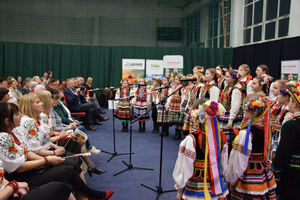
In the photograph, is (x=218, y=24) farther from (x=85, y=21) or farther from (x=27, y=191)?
(x=27, y=191)

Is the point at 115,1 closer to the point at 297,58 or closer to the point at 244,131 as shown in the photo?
the point at 297,58

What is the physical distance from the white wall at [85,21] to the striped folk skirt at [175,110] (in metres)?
7.72

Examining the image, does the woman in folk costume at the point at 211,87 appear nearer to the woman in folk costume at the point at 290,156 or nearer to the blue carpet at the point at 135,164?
the blue carpet at the point at 135,164

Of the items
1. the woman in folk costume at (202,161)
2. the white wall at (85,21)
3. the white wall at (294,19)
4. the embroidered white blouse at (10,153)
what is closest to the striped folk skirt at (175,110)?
the woman in folk costume at (202,161)

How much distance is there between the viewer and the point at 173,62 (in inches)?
308

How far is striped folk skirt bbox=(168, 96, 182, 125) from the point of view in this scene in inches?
183

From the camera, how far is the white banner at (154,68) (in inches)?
340

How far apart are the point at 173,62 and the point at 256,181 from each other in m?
6.29

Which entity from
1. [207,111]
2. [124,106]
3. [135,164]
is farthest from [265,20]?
[207,111]

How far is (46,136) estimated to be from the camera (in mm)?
2393

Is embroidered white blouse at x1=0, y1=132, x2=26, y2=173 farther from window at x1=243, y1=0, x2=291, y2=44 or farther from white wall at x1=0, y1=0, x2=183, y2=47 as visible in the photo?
white wall at x1=0, y1=0, x2=183, y2=47

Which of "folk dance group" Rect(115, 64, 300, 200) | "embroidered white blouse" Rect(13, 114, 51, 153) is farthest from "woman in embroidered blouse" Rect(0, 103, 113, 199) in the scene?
"folk dance group" Rect(115, 64, 300, 200)

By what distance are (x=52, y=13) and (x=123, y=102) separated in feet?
26.3

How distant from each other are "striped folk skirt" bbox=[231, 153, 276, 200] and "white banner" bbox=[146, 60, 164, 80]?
6935 mm
